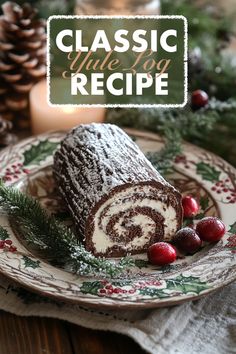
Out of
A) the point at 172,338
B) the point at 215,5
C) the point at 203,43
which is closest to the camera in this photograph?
the point at 172,338

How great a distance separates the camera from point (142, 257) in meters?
1.82

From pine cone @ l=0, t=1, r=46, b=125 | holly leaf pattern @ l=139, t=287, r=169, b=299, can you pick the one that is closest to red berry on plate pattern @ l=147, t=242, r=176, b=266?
holly leaf pattern @ l=139, t=287, r=169, b=299

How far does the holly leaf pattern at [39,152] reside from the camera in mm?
2172

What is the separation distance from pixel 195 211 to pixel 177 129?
41cm

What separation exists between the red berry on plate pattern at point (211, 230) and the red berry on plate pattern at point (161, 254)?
0.34 feet

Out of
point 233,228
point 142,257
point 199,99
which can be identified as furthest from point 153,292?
point 199,99

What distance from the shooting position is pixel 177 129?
2.29 m

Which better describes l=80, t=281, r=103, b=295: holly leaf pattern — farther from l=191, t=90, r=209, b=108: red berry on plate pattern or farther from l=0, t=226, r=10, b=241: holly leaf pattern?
l=191, t=90, r=209, b=108: red berry on plate pattern

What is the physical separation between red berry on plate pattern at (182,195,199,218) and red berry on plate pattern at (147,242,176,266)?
210 mm

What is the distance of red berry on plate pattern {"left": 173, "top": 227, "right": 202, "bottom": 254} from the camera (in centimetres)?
180

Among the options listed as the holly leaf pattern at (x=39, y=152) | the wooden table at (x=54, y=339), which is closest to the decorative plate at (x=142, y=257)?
the holly leaf pattern at (x=39, y=152)

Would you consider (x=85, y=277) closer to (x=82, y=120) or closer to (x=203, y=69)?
(x=82, y=120)

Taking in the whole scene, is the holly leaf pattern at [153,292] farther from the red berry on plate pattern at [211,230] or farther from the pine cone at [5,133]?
the pine cone at [5,133]

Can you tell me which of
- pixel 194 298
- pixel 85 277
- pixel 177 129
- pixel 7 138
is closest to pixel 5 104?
pixel 7 138
